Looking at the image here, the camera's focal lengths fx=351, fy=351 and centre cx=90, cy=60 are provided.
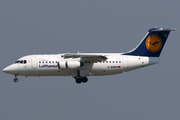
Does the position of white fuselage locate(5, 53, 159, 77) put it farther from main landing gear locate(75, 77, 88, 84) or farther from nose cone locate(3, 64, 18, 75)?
main landing gear locate(75, 77, 88, 84)

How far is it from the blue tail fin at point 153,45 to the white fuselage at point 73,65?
1.46 ft

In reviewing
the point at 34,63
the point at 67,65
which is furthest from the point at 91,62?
the point at 34,63

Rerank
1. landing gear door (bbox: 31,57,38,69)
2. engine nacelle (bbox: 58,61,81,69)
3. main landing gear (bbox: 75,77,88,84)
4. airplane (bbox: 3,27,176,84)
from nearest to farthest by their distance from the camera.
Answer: engine nacelle (bbox: 58,61,81,69)
airplane (bbox: 3,27,176,84)
landing gear door (bbox: 31,57,38,69)
main landing gear (bbox: 75,77,88,84)

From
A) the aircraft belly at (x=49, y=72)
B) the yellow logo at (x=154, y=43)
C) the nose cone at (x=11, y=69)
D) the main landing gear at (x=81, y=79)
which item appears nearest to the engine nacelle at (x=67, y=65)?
Result: the aircraft belly at (x=49, y=72)

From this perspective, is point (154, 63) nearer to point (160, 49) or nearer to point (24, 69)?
point (160, 49)

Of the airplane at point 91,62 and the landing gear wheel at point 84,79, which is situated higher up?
the airplane at point 91,62

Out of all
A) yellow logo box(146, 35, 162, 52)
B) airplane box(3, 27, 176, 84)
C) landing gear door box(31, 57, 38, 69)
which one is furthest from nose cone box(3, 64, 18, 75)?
yellow logo box(146, 35, 162, 52)

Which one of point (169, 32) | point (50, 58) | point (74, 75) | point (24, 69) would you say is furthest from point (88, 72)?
point (169, 32)

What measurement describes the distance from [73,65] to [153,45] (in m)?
7.61

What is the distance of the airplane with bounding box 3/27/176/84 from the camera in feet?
95.7

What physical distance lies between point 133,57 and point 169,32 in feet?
12.8

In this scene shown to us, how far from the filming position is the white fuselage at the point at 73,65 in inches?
1155

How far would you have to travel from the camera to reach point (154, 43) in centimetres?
3112

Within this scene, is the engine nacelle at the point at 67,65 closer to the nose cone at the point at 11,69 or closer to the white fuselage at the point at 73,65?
the white fuselage at the point at 73,65
